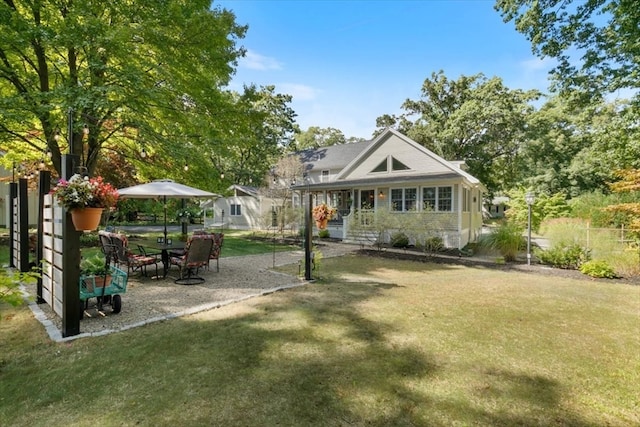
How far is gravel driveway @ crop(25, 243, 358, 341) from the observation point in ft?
15.9

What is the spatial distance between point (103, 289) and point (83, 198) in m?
2.01

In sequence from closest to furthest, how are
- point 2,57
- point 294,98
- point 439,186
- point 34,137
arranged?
point 2,57 → point 34,137 → point 439,186 → point 294,98

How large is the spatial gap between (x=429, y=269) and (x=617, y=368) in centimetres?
640

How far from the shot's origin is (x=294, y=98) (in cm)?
4009

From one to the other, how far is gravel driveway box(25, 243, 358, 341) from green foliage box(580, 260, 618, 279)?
819 cm

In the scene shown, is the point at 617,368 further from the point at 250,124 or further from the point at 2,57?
the point at 2,57

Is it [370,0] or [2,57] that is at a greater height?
[370,0]

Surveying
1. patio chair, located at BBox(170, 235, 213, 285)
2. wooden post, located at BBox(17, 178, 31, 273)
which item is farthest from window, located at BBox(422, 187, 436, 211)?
wooden post, located at BBox(17, 178, 31, 273)

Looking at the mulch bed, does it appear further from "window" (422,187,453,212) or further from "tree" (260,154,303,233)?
"tree" (260,154,303,233)

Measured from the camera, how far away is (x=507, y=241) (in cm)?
1186

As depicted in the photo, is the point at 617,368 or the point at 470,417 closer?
the point at 470,417

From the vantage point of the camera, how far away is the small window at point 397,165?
17906 millimetres

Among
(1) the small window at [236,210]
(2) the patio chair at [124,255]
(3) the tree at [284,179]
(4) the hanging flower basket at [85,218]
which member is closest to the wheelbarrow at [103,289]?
(4) the hanging flower basket at [85,218]

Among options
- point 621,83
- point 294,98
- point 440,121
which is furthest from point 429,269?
point 294,98
